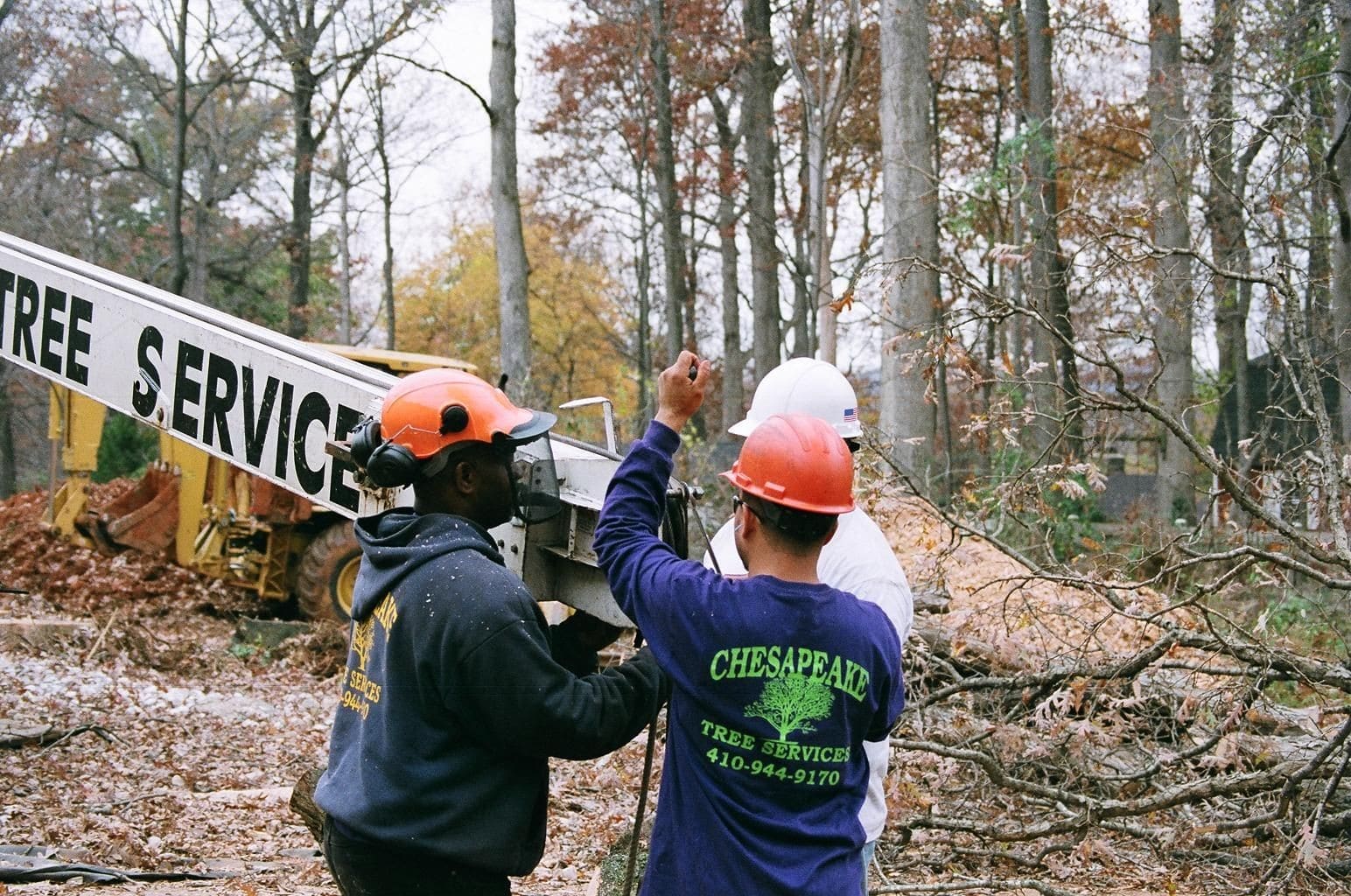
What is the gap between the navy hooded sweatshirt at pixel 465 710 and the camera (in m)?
2.53

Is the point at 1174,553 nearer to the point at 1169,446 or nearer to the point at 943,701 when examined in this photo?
the point at 943,701

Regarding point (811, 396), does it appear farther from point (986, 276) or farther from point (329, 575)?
point (986, 276)

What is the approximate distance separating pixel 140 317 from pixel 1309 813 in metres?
4.62

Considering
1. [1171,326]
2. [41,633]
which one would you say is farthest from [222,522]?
[1171,326]

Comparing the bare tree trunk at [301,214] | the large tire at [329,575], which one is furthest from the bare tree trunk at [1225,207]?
the bare tree trunk at [301,214]

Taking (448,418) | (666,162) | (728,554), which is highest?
(666,162)

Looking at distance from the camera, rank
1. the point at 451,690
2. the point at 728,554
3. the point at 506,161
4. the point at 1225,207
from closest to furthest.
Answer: the point at 451,690, the point at 728,554, the point at 1225,207, the point at 506,161

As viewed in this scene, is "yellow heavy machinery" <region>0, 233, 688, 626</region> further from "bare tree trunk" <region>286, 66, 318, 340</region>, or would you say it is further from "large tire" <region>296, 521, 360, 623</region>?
"bare tree trunk" <region>286, 66, 318, 340</region>

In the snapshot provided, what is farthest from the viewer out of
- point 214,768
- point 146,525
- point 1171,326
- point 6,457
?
point 6,457

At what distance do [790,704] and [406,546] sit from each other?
0.88 metres

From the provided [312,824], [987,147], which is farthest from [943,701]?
[987,147]

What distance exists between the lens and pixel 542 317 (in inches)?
1656

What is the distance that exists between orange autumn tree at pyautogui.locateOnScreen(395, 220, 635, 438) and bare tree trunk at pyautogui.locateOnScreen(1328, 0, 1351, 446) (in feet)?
101

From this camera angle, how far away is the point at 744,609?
244 cm
